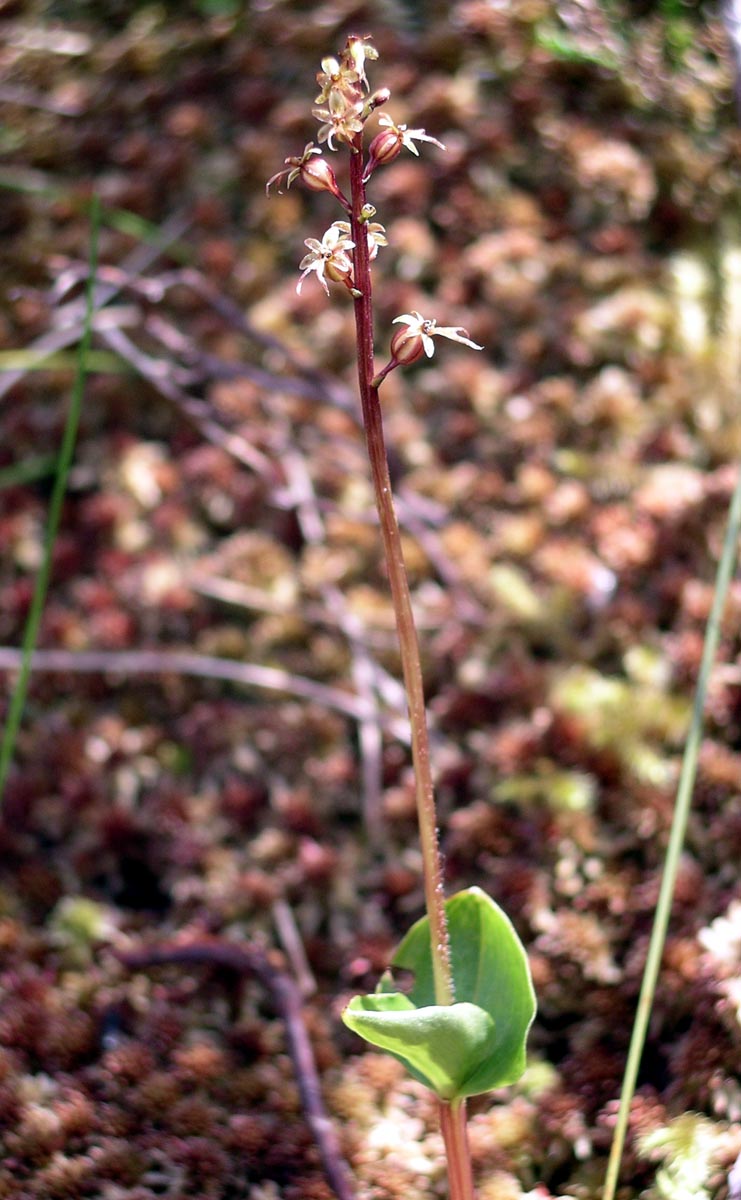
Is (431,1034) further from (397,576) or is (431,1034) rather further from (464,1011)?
(397,576)

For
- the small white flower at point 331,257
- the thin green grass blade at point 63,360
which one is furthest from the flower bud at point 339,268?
the thin green grass blade at point 63,360

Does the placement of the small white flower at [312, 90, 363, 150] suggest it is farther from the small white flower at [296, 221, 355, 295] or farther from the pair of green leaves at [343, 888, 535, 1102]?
the pair of green leaves at [343, 888, 535, 1102]

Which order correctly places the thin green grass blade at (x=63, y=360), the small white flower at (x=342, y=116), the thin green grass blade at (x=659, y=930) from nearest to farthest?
1. the small white flower at (x=342, y=116)
2. the thin green grass blade at (x=659, y=930)
3. the thin green grass blade at (x=63, y=360)

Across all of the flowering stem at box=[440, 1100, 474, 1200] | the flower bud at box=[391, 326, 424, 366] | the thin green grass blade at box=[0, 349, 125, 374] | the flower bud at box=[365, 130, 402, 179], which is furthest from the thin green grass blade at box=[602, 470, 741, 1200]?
the thin green grass blade at box=[0, 349, 125, 374]

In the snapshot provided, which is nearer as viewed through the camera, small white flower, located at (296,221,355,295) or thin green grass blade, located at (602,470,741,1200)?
small white flower, located at (296,221,355,295)

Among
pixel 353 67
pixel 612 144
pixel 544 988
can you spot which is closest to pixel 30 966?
pixel 544 988

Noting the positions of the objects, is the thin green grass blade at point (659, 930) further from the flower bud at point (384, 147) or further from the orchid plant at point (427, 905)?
the flower bud at point (384, 147)
